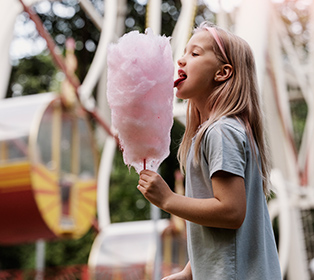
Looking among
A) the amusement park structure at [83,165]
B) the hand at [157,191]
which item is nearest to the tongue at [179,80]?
the hand at [157,191]

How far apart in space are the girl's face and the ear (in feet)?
0.04

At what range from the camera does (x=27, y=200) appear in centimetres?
830

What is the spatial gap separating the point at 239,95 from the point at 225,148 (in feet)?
0.72

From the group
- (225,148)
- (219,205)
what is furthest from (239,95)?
(219,205)

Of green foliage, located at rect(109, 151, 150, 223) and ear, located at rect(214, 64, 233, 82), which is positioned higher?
ear, located at rect(214, 64, 233, 82)

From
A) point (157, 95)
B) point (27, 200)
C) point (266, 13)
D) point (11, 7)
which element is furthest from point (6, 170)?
point (157, 95)

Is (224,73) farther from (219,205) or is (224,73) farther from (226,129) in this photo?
(219,205)

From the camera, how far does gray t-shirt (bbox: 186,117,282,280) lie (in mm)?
1628

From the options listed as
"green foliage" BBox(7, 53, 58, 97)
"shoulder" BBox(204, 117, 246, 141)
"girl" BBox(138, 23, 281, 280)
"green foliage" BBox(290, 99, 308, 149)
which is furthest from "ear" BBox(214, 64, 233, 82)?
"green foliage" BBox(7, 53, 58, 97)

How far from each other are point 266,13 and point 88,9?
129 inches

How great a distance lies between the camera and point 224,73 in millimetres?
1807

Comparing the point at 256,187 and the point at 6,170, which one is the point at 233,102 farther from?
the point at 6,170

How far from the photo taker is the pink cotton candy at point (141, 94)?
1693 mm

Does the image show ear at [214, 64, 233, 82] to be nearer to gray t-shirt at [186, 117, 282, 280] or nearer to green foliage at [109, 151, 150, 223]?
gray t-shirt at [186, 117, 282, 280]
